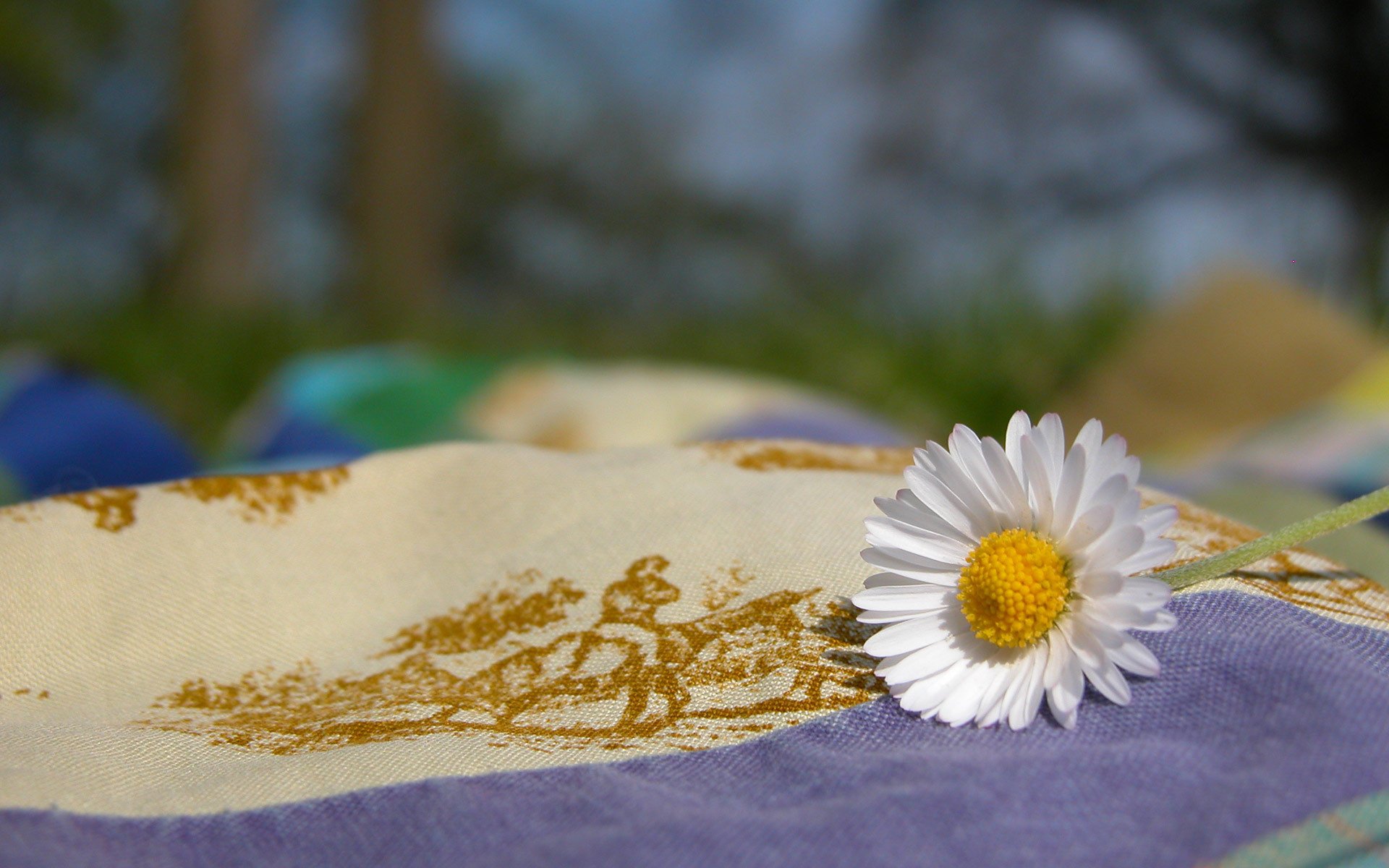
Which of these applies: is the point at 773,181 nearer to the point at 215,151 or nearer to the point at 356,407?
the point at 215,151

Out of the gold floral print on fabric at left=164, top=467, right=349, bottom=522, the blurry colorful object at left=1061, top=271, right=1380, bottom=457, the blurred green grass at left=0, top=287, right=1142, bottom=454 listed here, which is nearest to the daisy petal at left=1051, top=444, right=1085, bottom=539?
the gold floral print on fabric at left=164, top=467, right=349, bottom=522

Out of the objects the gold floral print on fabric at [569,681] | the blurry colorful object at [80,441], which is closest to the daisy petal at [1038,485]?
the gold floral print on fabric at [569,681]

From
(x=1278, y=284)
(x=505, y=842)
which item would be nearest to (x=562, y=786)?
(x=505, y=842)

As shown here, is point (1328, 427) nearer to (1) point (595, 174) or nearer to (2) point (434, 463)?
(2) point (434, 463)

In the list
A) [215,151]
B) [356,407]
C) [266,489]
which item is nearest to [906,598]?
[266,489]

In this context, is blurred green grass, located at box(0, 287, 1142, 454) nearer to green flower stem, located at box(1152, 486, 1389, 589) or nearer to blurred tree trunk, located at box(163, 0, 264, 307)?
blurred tree trunk, located at box(163, 0, 264, 307)

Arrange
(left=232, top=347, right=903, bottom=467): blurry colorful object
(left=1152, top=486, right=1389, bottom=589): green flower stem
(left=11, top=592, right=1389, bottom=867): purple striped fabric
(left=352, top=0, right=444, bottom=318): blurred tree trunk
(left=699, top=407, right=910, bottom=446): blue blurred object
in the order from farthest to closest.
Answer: (left=352, top=0, right=444, bottom=318): blurred tree trunk → (left=232, top=347, right=903, bottom=467): blurry colorful object → (left=699, top=407, right=910, bottom=446): blue blurred object → (left=1152, top=486, right=1389, bottom=589): green flower stem → (left=11, top=592, right=1389, bottom=867): purple striped fabric
